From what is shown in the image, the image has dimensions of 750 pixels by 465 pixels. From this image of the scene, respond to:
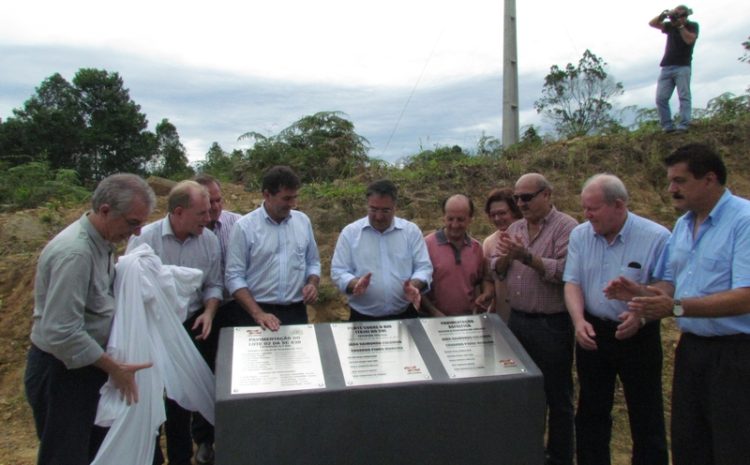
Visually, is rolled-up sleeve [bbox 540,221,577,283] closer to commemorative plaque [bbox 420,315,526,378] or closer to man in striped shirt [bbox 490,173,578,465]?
man in striped shirt [bbox 490,173,578,465]

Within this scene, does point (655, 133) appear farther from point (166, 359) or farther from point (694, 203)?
point (166, 359)

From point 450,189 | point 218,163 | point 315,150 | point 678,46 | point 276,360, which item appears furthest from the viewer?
point 218,163

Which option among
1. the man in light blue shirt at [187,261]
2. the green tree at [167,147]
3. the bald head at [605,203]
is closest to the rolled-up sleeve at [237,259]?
the man in light blue shirt at [187,261]

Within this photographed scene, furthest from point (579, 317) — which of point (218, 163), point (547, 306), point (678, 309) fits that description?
point (218, 163)

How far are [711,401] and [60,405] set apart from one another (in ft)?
10.0

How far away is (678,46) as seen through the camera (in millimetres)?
6984

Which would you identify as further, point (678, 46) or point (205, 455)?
point (678, 46)

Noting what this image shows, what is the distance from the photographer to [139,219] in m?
2.69

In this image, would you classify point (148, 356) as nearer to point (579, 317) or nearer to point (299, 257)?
point (299, 257)

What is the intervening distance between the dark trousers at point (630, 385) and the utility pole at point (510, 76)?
6.50 m

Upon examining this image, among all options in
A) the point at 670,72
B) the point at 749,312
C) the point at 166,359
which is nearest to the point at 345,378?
the point at 166,359

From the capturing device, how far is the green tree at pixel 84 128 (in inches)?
761

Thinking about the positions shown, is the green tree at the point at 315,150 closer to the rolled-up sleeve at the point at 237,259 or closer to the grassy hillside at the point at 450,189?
the grassy hillside at the point at 450,189

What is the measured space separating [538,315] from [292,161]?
6.07m
